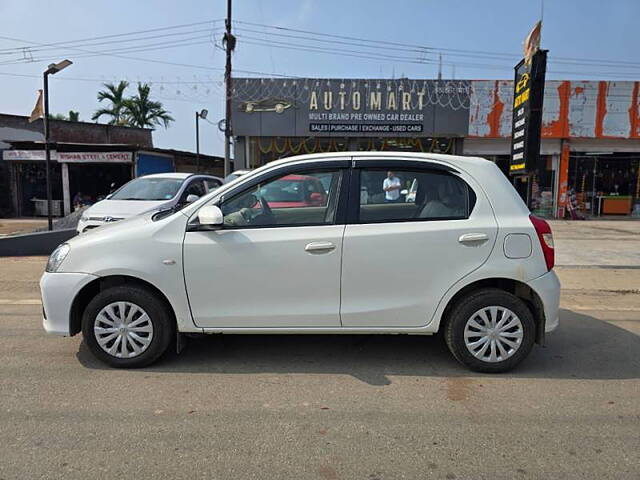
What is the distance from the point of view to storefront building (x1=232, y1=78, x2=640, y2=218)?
1855 cm

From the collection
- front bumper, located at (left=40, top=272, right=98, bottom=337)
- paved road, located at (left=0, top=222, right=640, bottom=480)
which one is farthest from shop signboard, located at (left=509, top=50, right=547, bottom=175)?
front bumper, located at (left=40, top=272, right=98, bottom=337)

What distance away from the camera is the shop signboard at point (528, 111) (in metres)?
9.09

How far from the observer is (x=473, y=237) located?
3912 millimetres

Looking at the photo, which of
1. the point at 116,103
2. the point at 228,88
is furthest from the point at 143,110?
the point at 228,88

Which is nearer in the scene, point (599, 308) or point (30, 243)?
point (599, 308)

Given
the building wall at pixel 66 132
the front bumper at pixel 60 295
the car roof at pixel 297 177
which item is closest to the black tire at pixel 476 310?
the car roof at pixel 297 177

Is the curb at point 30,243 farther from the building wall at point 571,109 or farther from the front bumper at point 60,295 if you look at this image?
the building wall at point 571,109

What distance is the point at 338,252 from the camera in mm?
3898

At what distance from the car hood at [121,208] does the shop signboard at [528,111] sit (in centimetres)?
708

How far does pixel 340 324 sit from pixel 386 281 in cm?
53

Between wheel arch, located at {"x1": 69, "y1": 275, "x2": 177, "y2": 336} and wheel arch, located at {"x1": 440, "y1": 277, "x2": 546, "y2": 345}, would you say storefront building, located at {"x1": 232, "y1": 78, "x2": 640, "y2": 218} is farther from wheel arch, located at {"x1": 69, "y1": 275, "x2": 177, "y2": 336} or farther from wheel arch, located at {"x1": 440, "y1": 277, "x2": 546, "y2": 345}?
wheel arch, located at {"x1": 69, "y1": 275, "x2": 177, "y2": 336}

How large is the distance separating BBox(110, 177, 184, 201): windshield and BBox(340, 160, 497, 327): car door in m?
5.98

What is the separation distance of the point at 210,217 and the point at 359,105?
52.6 ft

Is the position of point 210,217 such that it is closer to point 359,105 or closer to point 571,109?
point 359,105
